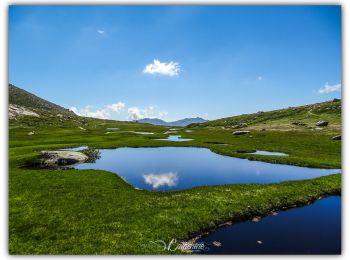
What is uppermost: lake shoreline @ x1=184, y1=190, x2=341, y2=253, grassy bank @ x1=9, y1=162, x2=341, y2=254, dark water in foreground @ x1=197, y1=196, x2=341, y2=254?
grassy bank @ x1=9, y1=162, x2=341, y2=254

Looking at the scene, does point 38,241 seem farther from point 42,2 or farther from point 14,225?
point 42,2

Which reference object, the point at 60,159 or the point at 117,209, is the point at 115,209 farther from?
the point at 60,159

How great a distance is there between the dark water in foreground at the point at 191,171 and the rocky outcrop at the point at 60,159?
308cm

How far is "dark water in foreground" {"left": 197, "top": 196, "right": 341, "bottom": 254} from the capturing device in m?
20.2

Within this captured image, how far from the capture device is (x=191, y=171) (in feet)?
154

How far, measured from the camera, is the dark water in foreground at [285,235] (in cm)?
2022

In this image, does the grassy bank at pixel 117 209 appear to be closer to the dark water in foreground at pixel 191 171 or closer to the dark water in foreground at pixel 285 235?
the dark water in foreground at pixel 285 235

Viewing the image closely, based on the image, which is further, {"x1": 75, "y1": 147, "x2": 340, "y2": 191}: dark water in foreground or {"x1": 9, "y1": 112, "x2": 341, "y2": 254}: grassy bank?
{"x1": 75, "y1": 147, "x2": 340, "y2": 191}: dark water in foreground

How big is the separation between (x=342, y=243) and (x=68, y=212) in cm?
2245

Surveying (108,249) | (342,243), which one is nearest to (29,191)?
(108,249)

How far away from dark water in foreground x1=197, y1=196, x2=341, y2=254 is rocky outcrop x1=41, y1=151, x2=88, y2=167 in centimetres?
3625

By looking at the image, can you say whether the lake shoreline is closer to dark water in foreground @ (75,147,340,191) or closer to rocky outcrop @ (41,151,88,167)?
dark water in foreground @ (75,147,340,191)

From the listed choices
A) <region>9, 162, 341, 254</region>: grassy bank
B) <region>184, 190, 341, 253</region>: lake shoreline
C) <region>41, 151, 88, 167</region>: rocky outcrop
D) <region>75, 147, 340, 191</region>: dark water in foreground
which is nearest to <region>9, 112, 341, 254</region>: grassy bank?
<region>9, 162, 341, 254</region>: grassy bank

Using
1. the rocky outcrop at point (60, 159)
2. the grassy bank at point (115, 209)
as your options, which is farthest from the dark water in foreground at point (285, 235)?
the rocky outcrop at point (60, 159)
